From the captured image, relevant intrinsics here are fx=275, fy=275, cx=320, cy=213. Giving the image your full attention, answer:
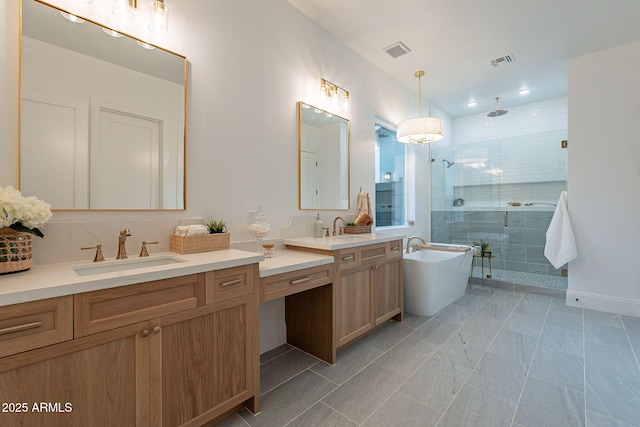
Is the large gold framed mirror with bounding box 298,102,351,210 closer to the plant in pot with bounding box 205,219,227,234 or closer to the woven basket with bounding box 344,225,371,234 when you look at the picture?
the woven basket with bounding box 344,225,371,234

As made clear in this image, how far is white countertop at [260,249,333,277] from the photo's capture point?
5.38ft

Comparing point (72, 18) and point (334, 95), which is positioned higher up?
point (334, 95)

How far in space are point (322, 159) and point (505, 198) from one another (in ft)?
11.1

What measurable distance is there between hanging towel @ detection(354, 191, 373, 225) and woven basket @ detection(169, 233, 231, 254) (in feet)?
5.09

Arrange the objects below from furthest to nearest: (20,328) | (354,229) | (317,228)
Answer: (354,229) < (317,228) < (20,328)

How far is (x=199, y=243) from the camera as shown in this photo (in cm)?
164

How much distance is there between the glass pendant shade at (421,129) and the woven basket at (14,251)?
316 centimetres

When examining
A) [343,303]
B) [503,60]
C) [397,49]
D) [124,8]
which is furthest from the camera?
[503,60]

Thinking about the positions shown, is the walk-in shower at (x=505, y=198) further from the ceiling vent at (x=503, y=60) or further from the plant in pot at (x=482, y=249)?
the ceiling vent at (x=503, y=60)

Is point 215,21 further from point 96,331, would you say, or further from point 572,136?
point 572,136

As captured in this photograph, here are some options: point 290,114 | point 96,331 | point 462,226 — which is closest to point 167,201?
point 96,331

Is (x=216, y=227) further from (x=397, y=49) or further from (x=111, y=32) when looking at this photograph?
(x=397, y=49)

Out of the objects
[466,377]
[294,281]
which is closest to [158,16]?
[294,281]

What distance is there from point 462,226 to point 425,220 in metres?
0.82
